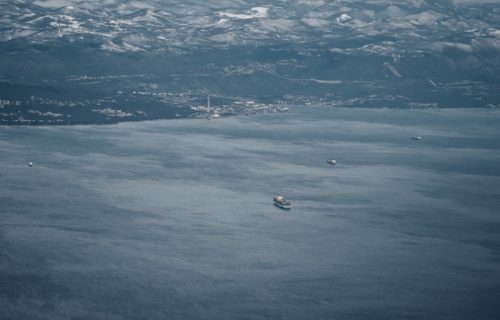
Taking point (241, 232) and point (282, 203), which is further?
point (282, 203)

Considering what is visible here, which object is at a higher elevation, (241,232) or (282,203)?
(282,203)

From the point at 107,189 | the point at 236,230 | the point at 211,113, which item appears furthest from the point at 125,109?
the point at 236,230

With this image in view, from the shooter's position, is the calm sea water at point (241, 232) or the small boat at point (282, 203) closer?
the calm sea water at point (241, 232)

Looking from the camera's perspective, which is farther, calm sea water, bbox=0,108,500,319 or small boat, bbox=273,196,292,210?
small boat, bbox=273,196,292,210
